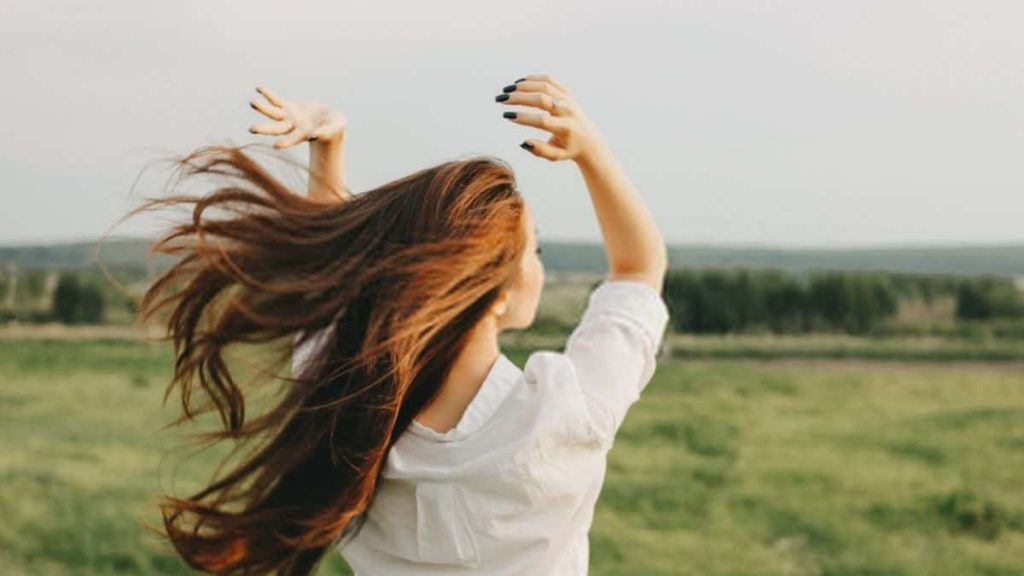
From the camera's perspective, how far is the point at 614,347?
1.84 meters

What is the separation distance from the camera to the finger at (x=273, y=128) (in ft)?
6.49

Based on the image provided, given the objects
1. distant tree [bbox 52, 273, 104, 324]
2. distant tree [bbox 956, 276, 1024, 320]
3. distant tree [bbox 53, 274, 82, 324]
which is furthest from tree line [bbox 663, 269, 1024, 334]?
distant tree [bbox 53, 274, 82, 324]

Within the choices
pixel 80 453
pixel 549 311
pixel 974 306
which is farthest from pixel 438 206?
pixel 974 306

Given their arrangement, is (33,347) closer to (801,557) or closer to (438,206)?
(801,557)

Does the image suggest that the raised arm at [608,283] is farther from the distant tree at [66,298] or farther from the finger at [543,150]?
the distant tree at [66,298]

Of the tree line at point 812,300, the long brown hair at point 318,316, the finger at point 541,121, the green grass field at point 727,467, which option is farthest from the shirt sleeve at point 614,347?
the tree line at point 812,300

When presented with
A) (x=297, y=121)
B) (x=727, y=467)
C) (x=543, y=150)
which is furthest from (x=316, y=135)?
(x=727, y=467)

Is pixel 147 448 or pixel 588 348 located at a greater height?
pixel 588 348

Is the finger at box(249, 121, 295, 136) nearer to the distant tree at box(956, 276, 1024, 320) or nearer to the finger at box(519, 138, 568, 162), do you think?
the finger at box(519, 138, 568, 162)

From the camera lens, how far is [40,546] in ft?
26.5

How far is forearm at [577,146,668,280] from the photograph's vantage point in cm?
190

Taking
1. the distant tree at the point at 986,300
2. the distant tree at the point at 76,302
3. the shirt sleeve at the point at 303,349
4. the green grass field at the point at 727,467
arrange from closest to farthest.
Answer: the shirt sleeve at the point at 303,349 → the green grass field at the point at 727,467 → the distant tree at the point at 986,300 → the distant tree at the point at 76,302

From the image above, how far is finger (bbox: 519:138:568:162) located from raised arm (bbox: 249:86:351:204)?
15.6 inches

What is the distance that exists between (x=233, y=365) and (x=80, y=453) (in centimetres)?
884
